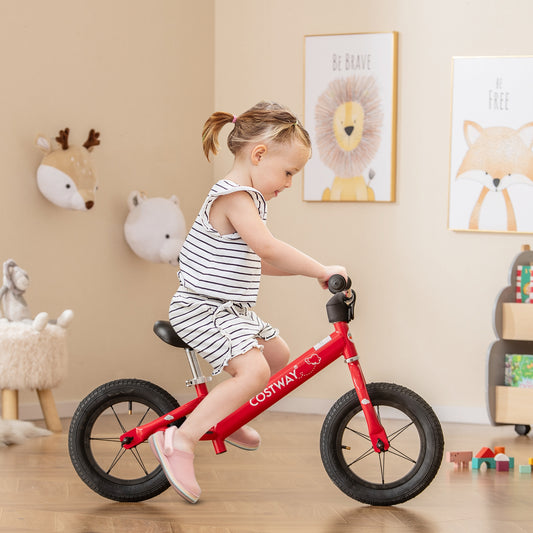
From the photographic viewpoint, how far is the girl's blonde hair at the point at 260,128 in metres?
2.10

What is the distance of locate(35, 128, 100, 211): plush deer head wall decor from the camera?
3330mm

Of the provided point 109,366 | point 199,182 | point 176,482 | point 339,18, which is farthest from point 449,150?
point 176,482

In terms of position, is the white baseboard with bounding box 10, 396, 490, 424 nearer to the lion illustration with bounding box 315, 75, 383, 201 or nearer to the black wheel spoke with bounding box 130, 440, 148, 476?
the lion illustration with bounding box 315, 75, 383, 201

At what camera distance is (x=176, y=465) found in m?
2.05

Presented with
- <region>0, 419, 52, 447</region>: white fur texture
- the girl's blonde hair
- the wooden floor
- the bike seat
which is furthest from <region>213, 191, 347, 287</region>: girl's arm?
<region>0, 419, 52, 447</region>: white fur texture

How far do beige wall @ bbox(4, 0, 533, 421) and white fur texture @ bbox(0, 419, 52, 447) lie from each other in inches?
14.3

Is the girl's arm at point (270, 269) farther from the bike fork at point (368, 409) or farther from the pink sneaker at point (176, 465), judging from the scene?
the pink sneaker at point (176, 465)

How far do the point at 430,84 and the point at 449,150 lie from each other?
11.3 inches

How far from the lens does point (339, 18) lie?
12.3 ft

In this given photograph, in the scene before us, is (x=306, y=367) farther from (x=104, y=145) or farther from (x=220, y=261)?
(x=104, y=145)

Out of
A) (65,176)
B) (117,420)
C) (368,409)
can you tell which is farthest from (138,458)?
(65,176)

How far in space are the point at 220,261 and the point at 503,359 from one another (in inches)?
67.6

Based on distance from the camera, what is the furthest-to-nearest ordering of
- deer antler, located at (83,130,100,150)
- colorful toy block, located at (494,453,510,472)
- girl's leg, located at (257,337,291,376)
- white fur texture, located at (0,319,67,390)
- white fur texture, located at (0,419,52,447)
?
1. deer antler, located at (83,130,100,150)
2. white fur texture, located at (0,319,67,390)
3. white fur texture, located at (0,419,52,447)
4. colorful toy block, located at (494,453,510,472)
5. girl's leg, located at (257,337,291,376)

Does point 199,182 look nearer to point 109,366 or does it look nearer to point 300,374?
point 109,366
